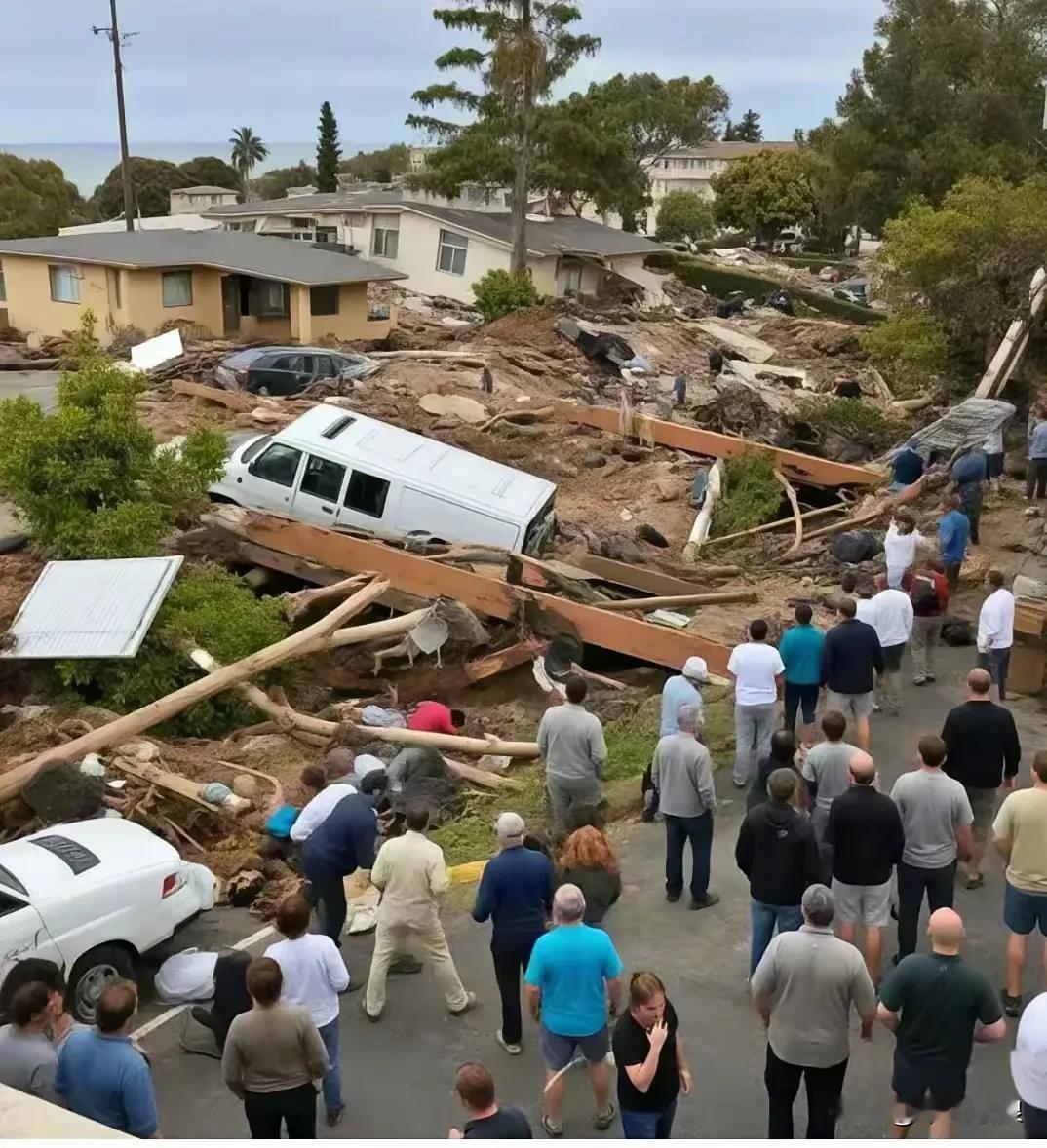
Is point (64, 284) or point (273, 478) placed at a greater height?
point (273, 478)

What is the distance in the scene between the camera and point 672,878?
28.9ft

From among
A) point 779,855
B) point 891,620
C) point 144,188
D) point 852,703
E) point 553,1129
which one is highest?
point 779,855

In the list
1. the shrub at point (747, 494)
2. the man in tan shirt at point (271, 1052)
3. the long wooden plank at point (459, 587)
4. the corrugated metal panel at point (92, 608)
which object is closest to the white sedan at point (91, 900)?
the man in tan shirt at point (271, 1052)

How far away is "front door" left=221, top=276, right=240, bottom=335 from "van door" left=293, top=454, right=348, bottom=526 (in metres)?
23.0

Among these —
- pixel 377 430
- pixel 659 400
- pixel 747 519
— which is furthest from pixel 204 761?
pixel 659 400

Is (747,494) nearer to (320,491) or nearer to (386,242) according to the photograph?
(320,491)

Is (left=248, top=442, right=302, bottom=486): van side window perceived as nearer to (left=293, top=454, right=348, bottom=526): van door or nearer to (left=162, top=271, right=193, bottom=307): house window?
(left=293, top=454, right=348, bottom=526): van door

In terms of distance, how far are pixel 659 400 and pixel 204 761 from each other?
62.2ft

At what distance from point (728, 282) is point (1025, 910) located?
52.0 meters

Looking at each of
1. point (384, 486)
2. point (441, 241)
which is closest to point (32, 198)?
point (441, 241)

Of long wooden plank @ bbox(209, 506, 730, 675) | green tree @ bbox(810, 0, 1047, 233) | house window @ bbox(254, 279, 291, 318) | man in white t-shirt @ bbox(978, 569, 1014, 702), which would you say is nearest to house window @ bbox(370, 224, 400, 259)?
house window @ bbox(254, 279, 291, 318)

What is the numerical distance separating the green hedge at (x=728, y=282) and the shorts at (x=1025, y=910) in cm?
4493

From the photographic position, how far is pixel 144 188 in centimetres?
8788

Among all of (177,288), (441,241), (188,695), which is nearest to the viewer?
(188,695)
